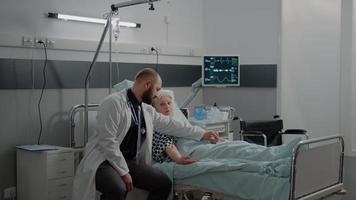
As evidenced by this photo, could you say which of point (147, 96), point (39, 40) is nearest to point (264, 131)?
point (147, 96)

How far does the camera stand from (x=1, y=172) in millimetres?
→ 4082

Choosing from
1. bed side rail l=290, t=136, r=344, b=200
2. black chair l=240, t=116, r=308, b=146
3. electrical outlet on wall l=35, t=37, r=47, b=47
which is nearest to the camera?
bed side rail l=290, t=136, r=344, b=200

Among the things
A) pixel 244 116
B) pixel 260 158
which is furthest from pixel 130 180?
pixel 244 116

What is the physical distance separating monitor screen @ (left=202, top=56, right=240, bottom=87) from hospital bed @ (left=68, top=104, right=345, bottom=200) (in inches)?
74.4

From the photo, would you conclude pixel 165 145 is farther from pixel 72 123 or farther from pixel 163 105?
pixel 72 123

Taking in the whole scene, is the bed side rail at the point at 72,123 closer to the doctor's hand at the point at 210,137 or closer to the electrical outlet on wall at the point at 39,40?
the electrical outlet on wall at the point at 39,40

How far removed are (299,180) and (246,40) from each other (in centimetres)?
303

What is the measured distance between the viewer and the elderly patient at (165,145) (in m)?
3.67

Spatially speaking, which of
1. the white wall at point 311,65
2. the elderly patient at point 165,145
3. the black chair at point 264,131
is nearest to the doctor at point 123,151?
the elderly patient at point 165,145

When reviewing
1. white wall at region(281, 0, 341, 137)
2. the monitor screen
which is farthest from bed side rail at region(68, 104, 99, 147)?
white wall at region(281, 0, 341, 137)

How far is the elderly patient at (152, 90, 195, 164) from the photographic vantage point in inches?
144

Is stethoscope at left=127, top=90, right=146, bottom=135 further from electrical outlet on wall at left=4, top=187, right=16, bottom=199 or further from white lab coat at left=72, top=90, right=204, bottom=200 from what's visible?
electrical outlet on wall at left=4, top=187, right=16, bottom=199

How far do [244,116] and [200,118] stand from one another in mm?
1079

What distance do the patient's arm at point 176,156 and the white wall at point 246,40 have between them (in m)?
2.25
